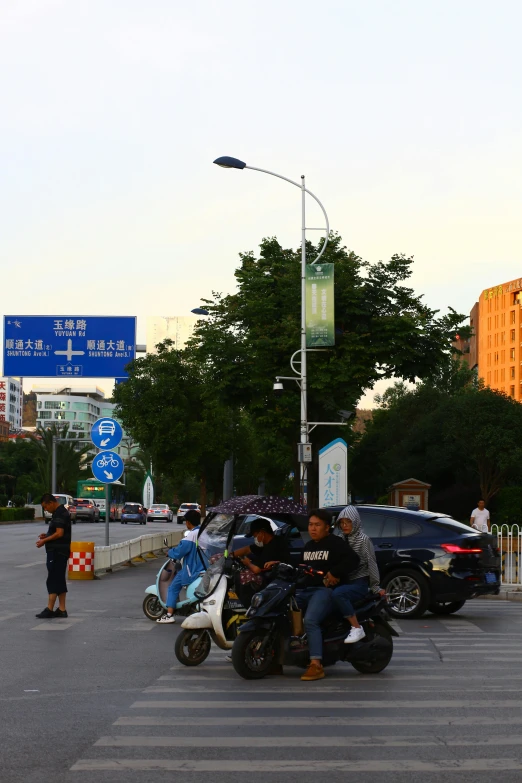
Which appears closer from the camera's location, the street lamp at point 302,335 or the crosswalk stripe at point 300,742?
the crosswalk stripe at point 300,742

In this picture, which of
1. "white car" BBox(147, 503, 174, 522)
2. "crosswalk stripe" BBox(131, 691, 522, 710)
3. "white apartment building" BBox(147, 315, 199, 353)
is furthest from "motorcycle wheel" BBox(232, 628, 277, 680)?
"white apartment building" BBox(147, 315, 199, 353)

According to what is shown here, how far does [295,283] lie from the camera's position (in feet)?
131

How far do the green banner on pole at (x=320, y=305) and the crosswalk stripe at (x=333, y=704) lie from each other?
75.7 ft

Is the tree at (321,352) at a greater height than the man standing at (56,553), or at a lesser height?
greater

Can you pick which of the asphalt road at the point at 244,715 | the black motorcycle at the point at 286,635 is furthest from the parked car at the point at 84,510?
the black motorcycle at the point at 286,635

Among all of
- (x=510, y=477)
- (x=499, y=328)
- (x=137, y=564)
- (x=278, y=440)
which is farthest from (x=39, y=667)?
(x=499, y=328)

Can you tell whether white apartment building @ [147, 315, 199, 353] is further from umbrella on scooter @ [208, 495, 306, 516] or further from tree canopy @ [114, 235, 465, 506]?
umbrella on scooter @ [208, 495, 306, 516]

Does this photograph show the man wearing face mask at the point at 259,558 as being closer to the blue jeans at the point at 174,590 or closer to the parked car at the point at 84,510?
the blue jeans at the point at 174,590

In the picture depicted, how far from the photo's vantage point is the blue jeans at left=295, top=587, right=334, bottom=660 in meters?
10.8

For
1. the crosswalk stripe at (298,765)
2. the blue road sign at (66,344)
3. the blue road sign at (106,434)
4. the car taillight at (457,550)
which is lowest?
the crosswalk stripe at (298,765)

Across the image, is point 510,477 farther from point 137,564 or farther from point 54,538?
point 54,538

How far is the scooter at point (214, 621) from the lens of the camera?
11594 millimetres

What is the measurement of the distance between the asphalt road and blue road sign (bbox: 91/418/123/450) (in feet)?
38.4

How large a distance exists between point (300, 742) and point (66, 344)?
31740mm
